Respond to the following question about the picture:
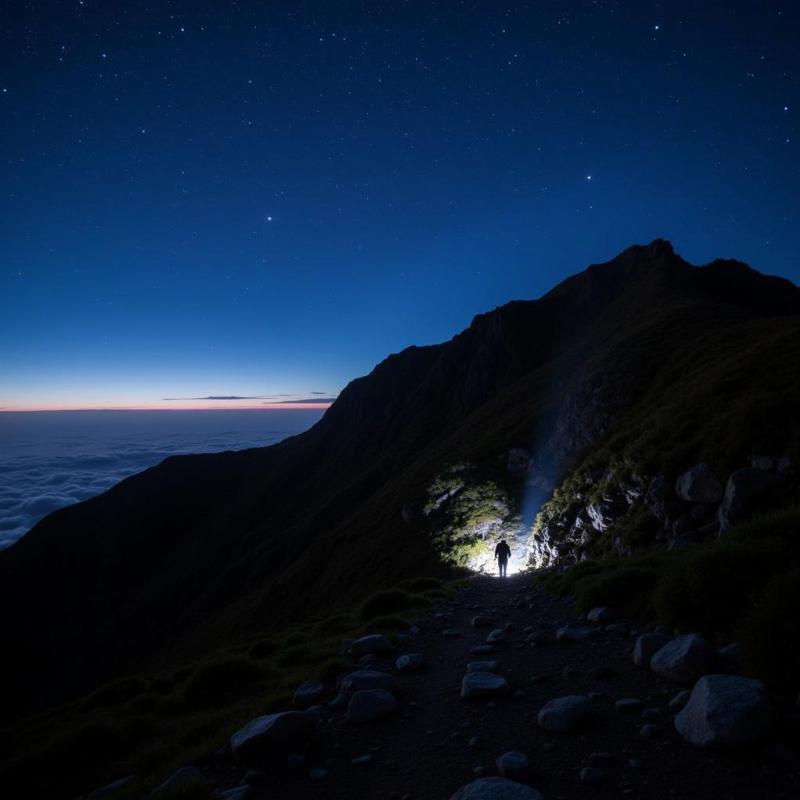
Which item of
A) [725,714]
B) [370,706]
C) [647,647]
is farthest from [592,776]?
[370,706]

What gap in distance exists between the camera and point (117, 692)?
15.3m

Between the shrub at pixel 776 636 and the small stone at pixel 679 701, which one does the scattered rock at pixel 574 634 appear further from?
the shrub at pixel 776 636

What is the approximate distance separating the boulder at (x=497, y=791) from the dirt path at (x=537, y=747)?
320mm

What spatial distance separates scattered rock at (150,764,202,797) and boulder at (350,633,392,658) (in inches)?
173

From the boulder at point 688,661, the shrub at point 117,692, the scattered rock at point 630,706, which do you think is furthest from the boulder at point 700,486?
the shrub at point 117,692

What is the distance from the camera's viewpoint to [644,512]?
711 inches

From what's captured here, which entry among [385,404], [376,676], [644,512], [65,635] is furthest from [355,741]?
[65,635]

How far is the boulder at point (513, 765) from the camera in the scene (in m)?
4.18

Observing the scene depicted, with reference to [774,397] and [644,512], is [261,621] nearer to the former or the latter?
[644,512]

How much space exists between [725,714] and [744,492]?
10411 mm

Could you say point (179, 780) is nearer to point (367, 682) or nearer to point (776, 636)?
point (367, 682)

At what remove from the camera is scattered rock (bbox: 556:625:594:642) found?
26.0 ft

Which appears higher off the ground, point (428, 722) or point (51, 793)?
point (428, 722)

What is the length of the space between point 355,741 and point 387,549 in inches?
1738
